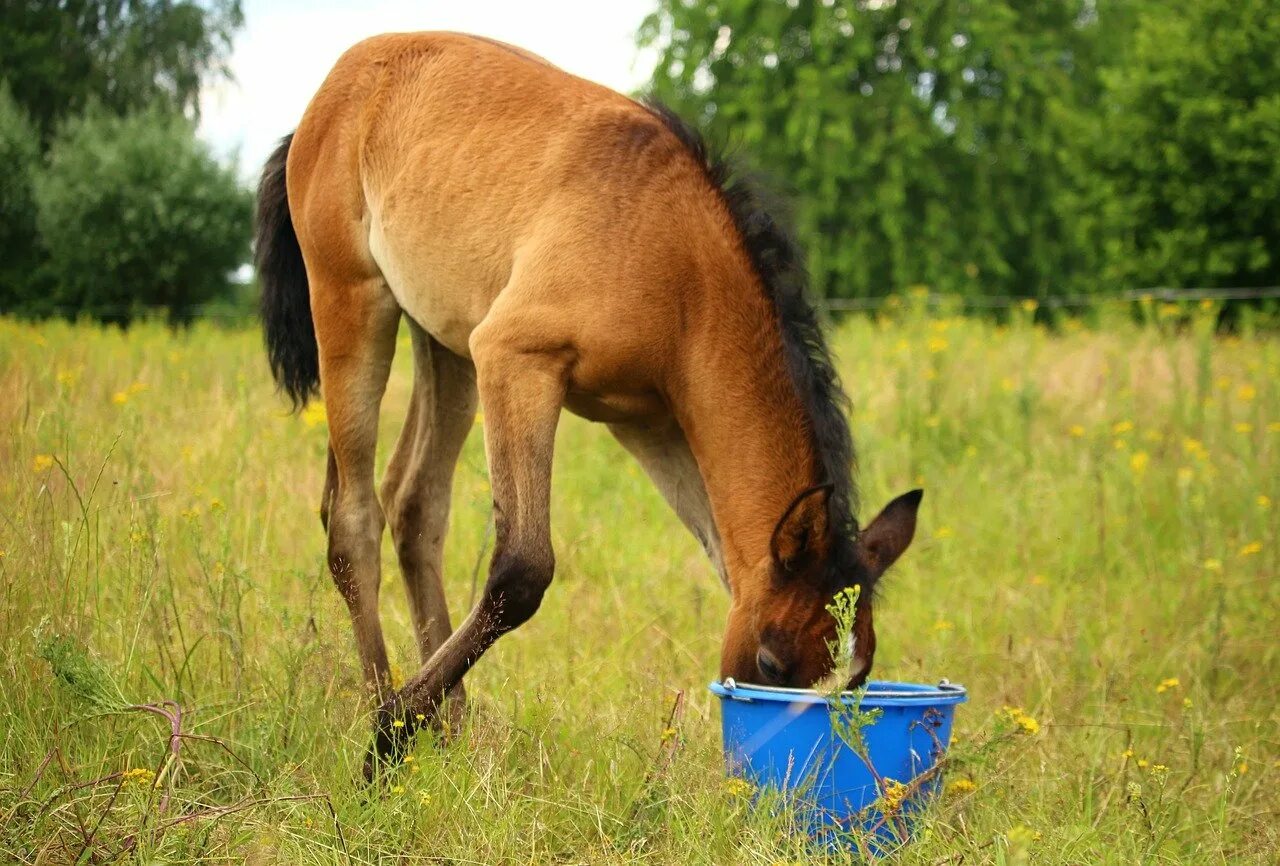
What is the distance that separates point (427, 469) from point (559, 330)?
4.28ft

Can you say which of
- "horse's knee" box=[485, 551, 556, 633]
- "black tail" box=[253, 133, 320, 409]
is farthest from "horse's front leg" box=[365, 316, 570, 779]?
"black tail" box=[253, 133, 320, 409]

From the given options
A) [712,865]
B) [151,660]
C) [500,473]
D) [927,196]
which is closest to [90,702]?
[151,660]

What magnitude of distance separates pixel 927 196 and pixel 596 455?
87.3 ft

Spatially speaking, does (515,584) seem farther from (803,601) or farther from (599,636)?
(599,636)

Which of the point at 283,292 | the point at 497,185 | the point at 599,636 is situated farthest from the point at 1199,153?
the point at 497,185

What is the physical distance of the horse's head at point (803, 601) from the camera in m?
3.51

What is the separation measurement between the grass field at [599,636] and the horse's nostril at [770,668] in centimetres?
33

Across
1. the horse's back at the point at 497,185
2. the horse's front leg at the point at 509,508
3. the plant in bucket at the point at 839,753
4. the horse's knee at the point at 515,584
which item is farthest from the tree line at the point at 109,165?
the plant in bucket at the point at 839,753

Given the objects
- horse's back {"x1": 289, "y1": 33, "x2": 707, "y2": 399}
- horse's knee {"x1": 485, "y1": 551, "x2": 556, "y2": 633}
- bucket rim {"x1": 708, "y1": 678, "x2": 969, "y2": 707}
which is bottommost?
bucket rim {"x1": 708, "y1": 678, "x2": 969, "y2": 707}

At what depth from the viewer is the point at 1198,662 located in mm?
5469

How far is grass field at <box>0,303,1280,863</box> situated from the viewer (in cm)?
323

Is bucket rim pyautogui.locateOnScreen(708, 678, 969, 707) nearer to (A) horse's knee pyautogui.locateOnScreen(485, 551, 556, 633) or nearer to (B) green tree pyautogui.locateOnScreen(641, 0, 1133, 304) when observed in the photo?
(A) horse's knee pyautogui.locateOnScreen(485, 551, 556, 633)

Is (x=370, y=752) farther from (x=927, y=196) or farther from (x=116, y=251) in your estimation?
(x=927, y=196)

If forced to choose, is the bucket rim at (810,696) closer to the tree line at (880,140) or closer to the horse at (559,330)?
the horse at (559,330)
